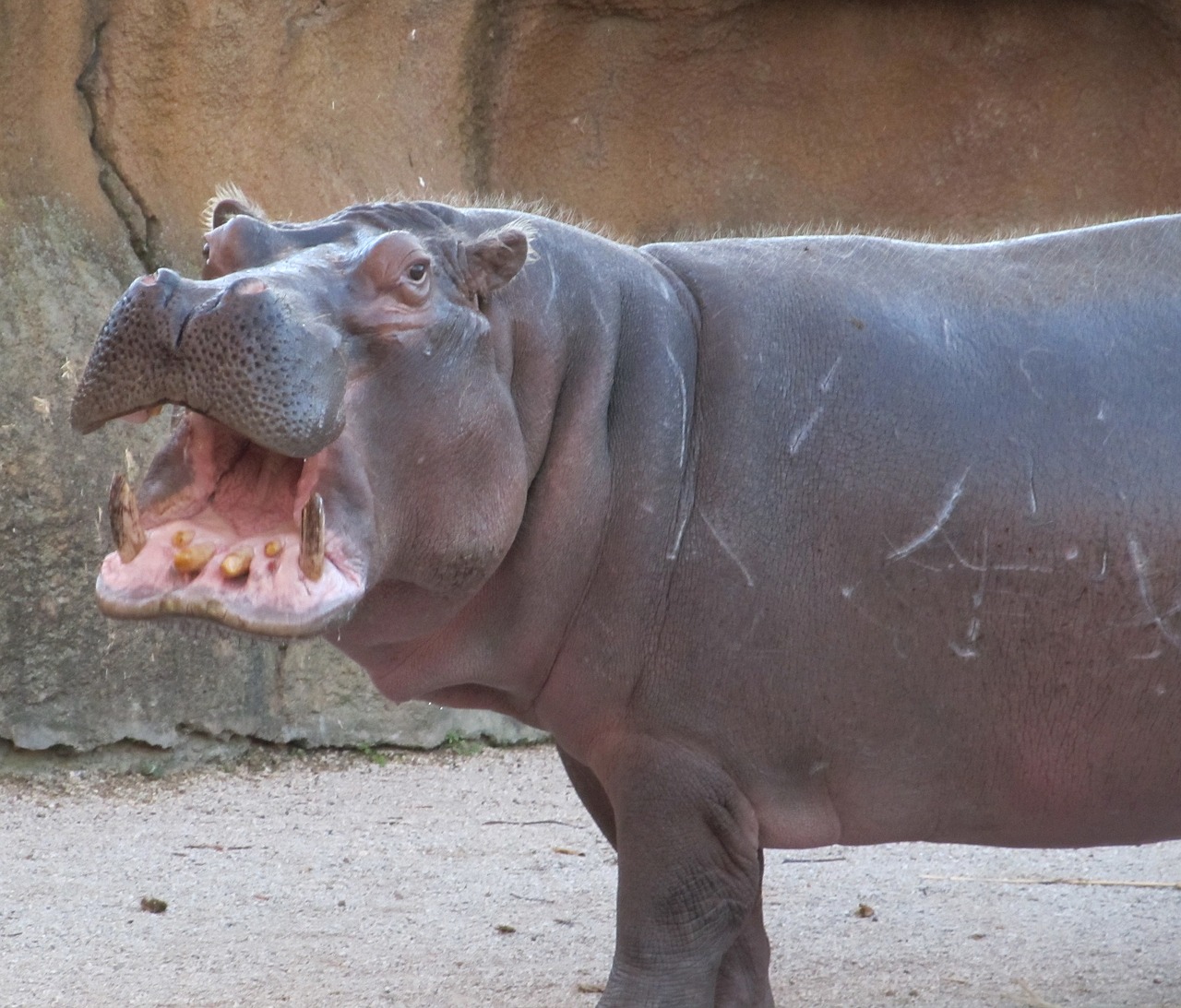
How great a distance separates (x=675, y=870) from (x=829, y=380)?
0.78 metres

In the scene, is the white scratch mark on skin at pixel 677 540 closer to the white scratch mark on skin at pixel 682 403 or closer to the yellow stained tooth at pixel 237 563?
the white scratch mark on skin at pixel 682 403

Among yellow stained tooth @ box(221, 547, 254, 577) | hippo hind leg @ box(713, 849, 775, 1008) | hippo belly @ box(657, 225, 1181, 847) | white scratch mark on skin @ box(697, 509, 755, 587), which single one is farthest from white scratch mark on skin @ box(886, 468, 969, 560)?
yellow stained tooth @ box(221, 547, 254, 577)

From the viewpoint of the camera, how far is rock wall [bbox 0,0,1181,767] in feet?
16.5

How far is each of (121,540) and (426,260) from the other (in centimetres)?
59

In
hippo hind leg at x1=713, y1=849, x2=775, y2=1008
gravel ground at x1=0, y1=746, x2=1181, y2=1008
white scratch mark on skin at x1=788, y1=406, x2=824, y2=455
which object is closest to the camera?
A: white scratch mark on skin at x1=788, y1=406, x2=824, y2=455

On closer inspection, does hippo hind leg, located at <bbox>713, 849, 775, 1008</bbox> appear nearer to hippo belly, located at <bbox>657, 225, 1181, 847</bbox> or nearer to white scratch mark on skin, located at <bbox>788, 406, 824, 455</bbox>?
hippo belly, located at <bbox>657, 225, 1181, 847</bbox>

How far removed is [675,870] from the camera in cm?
263

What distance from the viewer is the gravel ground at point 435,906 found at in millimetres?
3447

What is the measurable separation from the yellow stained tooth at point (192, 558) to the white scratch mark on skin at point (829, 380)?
99cm

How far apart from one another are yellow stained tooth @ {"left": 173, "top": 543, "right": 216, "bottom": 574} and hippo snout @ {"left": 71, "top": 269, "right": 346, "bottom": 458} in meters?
0.16

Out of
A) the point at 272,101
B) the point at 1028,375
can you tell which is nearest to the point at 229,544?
the point at 1028,375

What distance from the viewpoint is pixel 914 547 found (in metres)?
2.64

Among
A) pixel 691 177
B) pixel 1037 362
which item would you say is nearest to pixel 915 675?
pixel 1037 362

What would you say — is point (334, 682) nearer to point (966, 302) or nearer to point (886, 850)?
point (886, 850)
